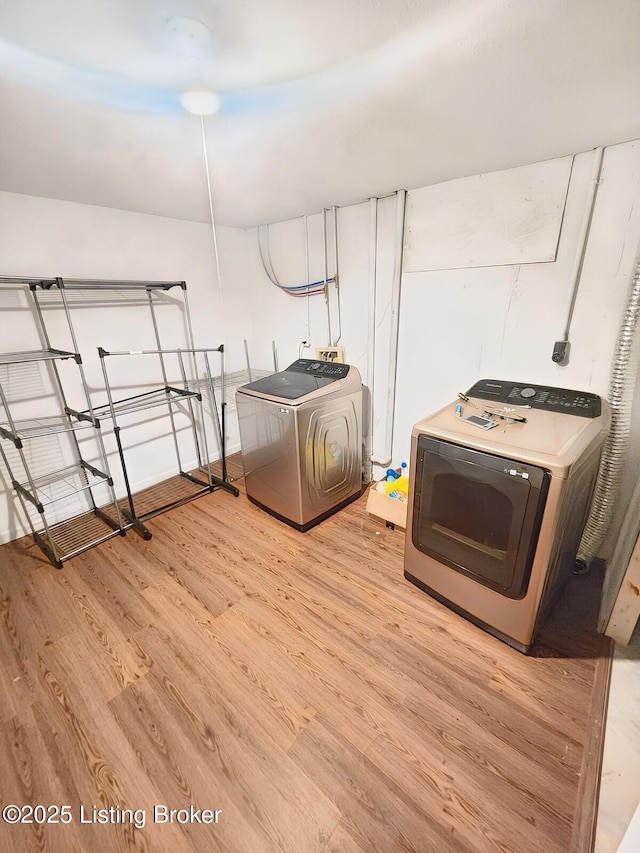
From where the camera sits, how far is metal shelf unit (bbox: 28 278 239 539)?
7.10 feet

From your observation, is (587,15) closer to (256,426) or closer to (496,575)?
(496,575)

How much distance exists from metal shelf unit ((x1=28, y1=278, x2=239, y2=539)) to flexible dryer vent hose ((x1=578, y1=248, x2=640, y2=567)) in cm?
229

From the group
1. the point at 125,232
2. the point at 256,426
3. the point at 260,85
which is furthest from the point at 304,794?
the point at 125,232

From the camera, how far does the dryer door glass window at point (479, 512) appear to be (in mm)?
1314

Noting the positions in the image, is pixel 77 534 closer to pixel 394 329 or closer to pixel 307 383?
pixel 307 383

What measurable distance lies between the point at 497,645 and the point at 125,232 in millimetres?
3289

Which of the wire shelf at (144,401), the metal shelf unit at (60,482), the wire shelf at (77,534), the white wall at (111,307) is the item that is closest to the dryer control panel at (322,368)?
the wire shelf at (144,401)

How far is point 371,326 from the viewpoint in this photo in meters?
2.47

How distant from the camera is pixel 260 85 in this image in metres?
1.07

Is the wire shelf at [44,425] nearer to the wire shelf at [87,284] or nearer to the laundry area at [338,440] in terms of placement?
the laundry area at [338,440]

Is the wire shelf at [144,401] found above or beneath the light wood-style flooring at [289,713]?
above

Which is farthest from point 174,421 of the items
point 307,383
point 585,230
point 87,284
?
point 585,230

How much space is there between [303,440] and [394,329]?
989 mm

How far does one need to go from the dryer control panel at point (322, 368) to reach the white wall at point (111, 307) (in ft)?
3.00
